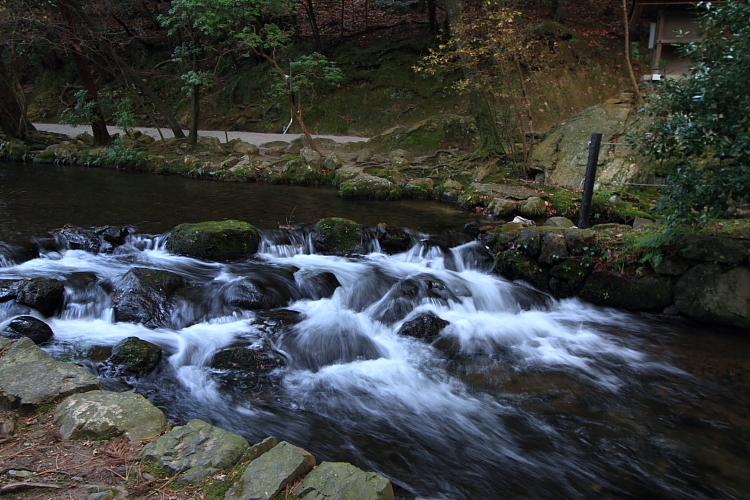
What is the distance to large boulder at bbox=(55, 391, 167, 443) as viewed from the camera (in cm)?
323

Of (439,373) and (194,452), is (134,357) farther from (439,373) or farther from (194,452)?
(439,373)

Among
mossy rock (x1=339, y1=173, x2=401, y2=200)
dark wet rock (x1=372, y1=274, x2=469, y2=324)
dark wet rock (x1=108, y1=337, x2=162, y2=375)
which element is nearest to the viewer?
dark wet rock (x1=108, y1=337, x2=162, y2=375)

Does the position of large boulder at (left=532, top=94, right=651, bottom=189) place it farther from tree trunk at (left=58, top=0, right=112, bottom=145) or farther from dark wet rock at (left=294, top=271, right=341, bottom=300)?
tree trunk at (left=58, top=0, right=112, bottom=145)

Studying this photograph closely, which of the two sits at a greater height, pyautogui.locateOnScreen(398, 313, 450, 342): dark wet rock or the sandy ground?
the sandy ground

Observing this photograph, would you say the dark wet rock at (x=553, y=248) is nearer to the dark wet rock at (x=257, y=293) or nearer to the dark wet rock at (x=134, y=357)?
the dark wet rock at (x=257, y=293)

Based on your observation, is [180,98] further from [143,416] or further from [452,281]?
[143,416]

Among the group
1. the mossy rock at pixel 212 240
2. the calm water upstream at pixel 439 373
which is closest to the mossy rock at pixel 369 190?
the calm water upstream at pixel 439 373

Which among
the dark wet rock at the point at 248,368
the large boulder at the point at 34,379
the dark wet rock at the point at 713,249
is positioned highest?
the dark wet rock at the point at 713,249

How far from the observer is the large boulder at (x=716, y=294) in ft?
21.9

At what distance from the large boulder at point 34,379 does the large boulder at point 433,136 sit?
13.0 m

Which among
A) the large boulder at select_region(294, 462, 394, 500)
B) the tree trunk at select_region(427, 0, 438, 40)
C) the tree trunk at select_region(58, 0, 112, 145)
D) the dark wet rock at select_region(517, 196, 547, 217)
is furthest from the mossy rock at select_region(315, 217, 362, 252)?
the tree trunk at select_region(427, 0, 438, 40)

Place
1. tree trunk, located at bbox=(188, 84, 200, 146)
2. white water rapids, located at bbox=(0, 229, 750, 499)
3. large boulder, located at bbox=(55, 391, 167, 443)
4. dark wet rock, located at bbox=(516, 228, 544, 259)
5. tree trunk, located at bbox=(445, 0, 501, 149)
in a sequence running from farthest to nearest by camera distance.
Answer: tree trunk, located at bbox=(188, 84, 200, 146), tree trunk, located at bbox=(445, 0, 501, 149), dark wet rock, located at bbox=(516, 228, 544, 259), white water rapids, located at bbox=(0, 229, 750, 499), large boulder, located at bbox=(55, 391, 167, 443)

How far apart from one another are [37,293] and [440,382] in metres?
4.90

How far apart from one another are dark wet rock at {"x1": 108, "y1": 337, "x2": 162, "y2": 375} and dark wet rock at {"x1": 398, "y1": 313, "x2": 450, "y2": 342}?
2972 mm
